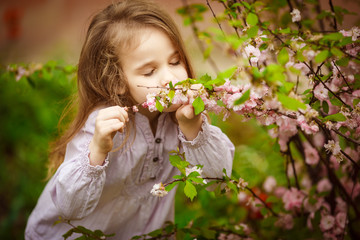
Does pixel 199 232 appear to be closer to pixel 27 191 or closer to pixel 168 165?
pixel 168 165

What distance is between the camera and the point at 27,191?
2.57 metres

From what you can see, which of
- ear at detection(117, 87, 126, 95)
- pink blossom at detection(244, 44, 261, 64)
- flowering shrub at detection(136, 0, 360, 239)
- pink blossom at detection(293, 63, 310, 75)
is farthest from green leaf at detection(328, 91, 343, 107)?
ear at detection(117, 87, 126, 95)

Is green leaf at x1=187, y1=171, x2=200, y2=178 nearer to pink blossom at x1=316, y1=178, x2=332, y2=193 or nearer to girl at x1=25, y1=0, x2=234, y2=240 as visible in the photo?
girl at x1=25, y1=0, x2=234, y2=240

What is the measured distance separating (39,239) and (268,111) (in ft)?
4.31

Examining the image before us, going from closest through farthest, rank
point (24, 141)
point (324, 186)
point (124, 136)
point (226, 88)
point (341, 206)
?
point (226, 88)
point (124, 136)
point (341, 206)
point (324, 186)
point (24, 141)

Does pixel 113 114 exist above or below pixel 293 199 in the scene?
above

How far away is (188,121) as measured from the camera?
122 cm

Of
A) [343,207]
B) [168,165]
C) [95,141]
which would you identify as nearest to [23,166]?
[168,165]

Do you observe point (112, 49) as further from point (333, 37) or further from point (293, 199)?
point (293, 199)

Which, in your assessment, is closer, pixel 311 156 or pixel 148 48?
pixel 148 48

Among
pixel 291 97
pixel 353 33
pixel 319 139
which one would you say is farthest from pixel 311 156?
pixel 291 97

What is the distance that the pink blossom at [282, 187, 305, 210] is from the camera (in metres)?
1.69

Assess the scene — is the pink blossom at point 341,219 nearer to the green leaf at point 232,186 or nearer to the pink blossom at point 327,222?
the pink blossom at point 327,222

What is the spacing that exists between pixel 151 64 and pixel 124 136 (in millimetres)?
362
